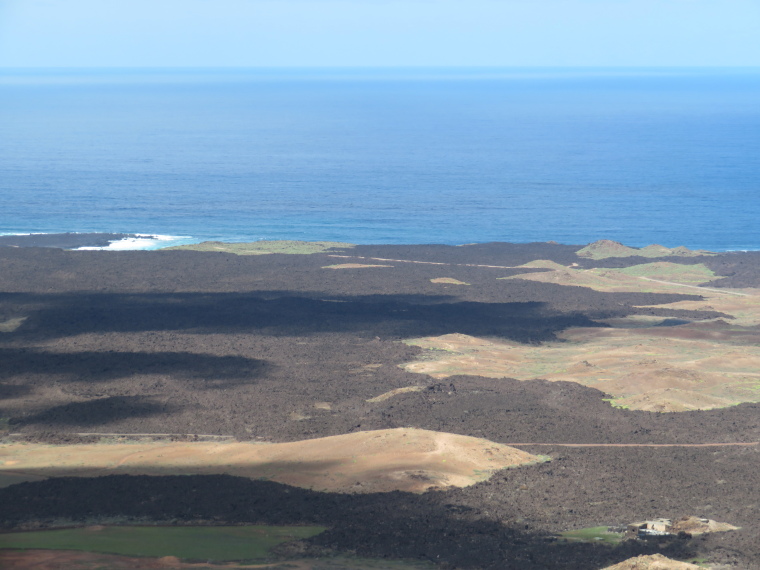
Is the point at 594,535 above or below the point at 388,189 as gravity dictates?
below

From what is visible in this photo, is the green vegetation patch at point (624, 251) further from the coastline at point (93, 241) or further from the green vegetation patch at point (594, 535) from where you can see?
the green vegetation patch at point (594, 535)

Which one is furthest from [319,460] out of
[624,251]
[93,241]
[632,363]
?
[93,241]

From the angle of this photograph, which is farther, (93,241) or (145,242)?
(145,242)

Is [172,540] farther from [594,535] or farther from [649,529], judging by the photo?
[649,529]

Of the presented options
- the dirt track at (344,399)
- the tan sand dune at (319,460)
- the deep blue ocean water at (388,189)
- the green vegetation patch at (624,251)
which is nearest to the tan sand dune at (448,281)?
the dirt track at (344,399)

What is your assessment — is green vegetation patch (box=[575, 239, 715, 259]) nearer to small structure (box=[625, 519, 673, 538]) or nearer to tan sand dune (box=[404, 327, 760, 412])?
tan sand dune (box=[404, 327, 760, 412])

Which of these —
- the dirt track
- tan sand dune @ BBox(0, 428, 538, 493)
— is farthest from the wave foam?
tan sand dune @ BBox(0, 428, 538, 493)

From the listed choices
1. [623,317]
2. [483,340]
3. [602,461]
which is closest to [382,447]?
[602,461]

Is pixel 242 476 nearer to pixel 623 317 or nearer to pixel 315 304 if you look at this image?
pixel 315 304
